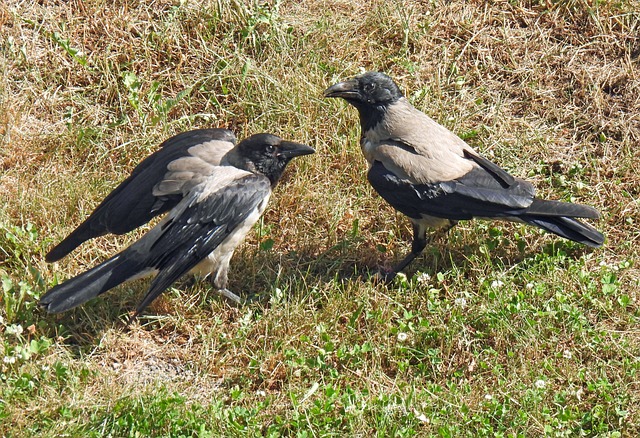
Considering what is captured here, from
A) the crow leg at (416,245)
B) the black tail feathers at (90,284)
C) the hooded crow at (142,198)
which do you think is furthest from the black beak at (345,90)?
the black tail feathers at (90,284)

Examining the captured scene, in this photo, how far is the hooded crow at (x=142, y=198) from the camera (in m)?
5.51

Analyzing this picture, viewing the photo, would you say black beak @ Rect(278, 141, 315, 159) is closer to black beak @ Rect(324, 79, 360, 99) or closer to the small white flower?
black beak @ Rect(324, 79, 360, 99)

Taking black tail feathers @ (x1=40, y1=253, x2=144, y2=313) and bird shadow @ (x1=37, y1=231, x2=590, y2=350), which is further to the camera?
bird shadow @ (x1=37, y1=231, x2=590, y2=350)

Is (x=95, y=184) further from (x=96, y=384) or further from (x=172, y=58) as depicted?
(x=96, y=384)

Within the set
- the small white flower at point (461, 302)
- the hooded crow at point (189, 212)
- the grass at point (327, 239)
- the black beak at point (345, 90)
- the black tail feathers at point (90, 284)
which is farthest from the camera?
the black beak at point (345, 90)

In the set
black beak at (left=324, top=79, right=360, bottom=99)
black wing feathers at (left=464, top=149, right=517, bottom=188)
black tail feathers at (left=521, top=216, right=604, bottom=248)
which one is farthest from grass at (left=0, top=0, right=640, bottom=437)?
black beak at (left=324, top=79, right=360, bottom=99)

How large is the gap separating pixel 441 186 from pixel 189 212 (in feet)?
4.91

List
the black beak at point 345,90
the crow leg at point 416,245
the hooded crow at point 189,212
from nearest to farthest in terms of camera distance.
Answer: the hooded crow at point 189,212
the crow leg at point 416,245
the black beak at point 345,90

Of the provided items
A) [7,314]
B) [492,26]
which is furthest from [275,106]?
[7,314]

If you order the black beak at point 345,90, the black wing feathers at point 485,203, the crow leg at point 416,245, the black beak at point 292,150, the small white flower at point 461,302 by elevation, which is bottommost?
the small white flower at point 461,302

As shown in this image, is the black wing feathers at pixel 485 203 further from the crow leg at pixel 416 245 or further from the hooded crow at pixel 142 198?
the hooded crow at pixel 142 198

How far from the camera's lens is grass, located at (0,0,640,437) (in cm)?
476

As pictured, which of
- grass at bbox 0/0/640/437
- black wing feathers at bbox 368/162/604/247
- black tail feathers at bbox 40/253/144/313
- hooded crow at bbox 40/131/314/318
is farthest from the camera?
black wing feathers at bbox 368/162/604/247

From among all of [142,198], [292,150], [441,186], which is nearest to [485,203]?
[441,186]
